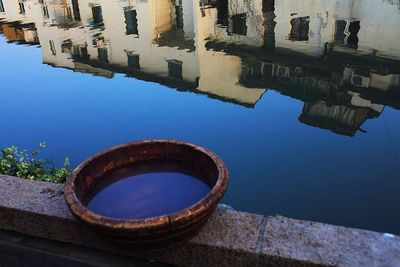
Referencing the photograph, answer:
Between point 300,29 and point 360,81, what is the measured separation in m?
7.05

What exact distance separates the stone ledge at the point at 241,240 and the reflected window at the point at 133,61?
12.4 meters

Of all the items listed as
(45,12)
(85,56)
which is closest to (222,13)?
(85,56)

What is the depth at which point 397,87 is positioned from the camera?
36.4 feet

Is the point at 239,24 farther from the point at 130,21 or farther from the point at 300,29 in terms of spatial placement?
the point at 130,21

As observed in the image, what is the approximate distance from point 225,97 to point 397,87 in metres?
4.72

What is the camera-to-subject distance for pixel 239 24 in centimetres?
1906

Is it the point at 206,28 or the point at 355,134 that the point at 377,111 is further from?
the point at 206,28

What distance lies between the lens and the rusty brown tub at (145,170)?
2.20m

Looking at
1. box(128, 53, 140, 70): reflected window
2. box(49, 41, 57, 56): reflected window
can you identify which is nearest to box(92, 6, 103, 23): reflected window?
box(49, 41, 57, 56): reflected window

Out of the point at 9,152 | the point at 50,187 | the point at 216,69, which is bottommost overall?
the point at 216,69

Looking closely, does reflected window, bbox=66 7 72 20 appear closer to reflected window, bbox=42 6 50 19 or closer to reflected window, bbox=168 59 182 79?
reflected window, bbox=42 6 50 19

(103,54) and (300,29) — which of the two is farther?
(300,29)

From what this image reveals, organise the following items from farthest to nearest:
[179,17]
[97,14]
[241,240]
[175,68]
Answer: [97,14] < [179,17] < [175,68] < [241,240]

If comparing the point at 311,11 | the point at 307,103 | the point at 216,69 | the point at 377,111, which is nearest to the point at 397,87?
the point at 377,111
